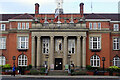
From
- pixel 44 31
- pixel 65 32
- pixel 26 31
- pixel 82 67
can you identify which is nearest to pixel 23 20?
pixel 26 31

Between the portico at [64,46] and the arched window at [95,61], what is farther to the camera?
the arched window at [95,61]

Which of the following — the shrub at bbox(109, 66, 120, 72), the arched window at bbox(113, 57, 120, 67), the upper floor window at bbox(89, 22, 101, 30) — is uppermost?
the upper floor window at bbox(89, 22, 101, 30)

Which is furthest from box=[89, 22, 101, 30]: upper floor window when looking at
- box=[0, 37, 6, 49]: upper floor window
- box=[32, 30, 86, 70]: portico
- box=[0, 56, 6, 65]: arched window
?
box=[0, 56, 6, 65]: arched window

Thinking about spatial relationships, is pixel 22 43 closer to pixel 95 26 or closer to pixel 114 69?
pixel 95 26

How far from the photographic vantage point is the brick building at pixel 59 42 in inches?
1989

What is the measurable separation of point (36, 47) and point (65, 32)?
6.63m

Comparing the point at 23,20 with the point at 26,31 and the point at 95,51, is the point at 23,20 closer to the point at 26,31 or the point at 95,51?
the point at 26,31

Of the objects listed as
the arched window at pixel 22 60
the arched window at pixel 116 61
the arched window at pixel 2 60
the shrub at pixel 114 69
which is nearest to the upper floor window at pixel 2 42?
the arched window at pixel 2 60

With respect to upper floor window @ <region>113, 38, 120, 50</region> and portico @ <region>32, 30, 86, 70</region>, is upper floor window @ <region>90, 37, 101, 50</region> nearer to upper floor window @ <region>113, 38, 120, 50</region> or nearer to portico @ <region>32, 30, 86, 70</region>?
portico @ <region>32, 30, 86, 70</region>

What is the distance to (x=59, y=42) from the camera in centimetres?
5262

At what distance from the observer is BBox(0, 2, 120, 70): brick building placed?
5053 centimetres

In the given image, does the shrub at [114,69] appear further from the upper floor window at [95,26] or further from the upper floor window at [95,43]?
the upper floor window at [95,26]

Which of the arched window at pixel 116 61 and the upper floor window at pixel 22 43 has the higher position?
the upper floor window at pixel 22 43

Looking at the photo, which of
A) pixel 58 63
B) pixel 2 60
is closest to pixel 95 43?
pixel 58 63
